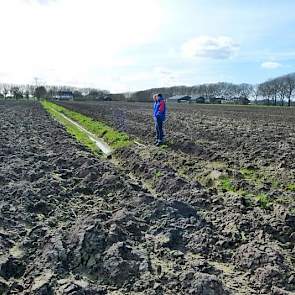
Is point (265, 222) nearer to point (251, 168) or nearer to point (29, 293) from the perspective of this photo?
point (29, 293)

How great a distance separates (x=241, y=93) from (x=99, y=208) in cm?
13970

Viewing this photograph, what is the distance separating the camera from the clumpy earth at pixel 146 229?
18.2ft

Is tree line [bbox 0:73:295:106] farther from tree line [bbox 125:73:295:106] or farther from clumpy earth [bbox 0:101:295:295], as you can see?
clumpy earth [bbox 0:101:295:295]

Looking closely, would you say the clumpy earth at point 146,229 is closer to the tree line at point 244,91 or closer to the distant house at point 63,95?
Result: the tree line at point 244,91

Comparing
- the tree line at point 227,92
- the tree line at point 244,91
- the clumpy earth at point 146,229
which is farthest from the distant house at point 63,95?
the clumpy earth at point 146,229

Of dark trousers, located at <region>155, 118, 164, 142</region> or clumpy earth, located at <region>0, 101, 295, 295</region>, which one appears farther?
dark trousers, located at <region>155, 118, 164, 142</region>

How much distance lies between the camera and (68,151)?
15.2 m

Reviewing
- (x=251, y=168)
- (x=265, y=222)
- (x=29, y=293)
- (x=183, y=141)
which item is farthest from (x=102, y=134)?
(x=29, y=293)

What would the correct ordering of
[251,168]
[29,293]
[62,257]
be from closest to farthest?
[29,293], [62,257], [251,168]

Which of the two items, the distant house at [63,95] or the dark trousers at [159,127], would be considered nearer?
the dark trousers at [159,127]

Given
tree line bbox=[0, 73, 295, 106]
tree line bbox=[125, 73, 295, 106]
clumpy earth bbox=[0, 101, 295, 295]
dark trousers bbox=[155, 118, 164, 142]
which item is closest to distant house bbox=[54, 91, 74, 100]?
tree line bbox=[0, 73, 295, 106]

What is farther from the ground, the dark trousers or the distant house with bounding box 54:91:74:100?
the distant house with bounding box 54:91:74:100

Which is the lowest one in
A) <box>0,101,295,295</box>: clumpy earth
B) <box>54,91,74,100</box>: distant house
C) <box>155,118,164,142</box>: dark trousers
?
<box>0,101,295,295</box>: clumpy earth

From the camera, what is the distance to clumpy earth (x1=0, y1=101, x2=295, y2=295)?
5.55 m
